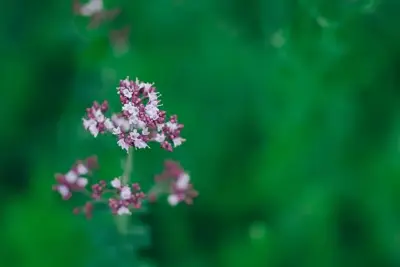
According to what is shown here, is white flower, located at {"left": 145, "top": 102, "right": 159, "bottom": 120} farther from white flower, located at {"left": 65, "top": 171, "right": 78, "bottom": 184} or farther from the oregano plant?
white flower, located at {"left": 65, "top": 171, "right": 78, "bottom": 184}

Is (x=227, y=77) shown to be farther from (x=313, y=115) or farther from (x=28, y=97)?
(x=28, y=97)

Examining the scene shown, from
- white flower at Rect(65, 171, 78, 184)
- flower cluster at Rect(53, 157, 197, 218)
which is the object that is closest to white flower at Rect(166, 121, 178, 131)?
flower cluster at Rect(53, 157, 197, 218)

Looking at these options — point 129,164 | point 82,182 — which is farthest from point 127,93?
point 82,182

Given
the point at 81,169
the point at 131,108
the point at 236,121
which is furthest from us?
the point at 236,121

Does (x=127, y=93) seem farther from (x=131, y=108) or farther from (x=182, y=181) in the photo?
(x=182, y=181)

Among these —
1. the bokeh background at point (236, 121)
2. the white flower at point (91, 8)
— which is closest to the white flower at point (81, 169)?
the bokeh background at point (236, 121)

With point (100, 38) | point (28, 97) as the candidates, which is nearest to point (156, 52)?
point (100, 38)

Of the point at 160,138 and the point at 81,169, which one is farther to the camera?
the point at 81,169
